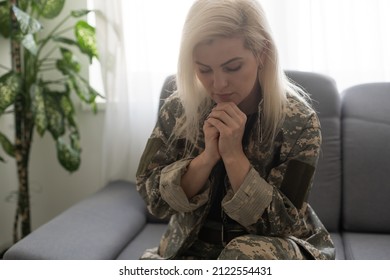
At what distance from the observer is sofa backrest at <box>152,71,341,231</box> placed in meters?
1.60

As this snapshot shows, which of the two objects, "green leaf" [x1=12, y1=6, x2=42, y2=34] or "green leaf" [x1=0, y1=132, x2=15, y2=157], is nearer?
"green leaf" [x1=12, y1=6, x2=42, y2=34]

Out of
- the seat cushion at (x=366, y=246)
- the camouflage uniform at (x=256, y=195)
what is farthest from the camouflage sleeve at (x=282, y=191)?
the seat cushion at (x=366, y=246)

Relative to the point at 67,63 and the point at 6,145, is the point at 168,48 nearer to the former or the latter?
the point at 67,63

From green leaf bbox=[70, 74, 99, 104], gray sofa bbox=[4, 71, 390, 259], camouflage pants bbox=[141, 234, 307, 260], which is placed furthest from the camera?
green leaf bbox=[70, 74, 99, 104]

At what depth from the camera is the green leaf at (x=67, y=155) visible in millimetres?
1754

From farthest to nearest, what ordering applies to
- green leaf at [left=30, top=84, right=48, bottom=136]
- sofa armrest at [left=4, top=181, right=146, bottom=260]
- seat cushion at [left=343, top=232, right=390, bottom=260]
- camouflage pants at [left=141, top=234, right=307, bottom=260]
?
green leaf at [left=30, top=84, right=48, bottom=136] < seat cushion at [left=343, top=232, right=390, bottom=260] < sofa armrest at [left=4, top=181, right=146, bottom=260] < camouflage pants at [left=141, top=234, right=307, bottom=260]

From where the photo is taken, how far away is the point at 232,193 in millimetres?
1012

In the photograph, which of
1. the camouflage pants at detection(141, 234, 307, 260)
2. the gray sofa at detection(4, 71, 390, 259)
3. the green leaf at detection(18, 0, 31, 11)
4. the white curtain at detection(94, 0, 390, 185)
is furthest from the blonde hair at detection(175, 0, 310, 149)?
the green leaf at detection(18, 0, 31, 11)

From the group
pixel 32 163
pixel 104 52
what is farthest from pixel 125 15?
pixel 32 163

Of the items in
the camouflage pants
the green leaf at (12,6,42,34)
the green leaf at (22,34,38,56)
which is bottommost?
the camouflage pants

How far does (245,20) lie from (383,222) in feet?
3.12

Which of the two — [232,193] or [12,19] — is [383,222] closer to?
[232,193]

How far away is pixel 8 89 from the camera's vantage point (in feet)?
5.28

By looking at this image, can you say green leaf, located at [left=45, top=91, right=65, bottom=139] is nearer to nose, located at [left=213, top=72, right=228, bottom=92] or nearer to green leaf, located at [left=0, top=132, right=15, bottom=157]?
green leaf, located at [left=0, top=132, right=15, bottom=157]
